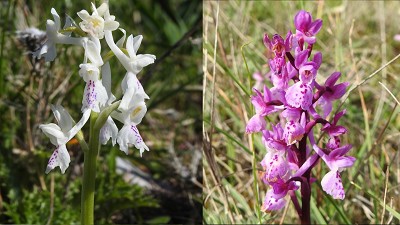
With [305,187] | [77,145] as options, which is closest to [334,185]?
[305,187]

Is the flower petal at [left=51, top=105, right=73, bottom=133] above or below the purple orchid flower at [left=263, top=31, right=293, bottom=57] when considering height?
below

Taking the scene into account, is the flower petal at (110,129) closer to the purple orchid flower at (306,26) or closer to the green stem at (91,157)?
the green stem at (91,157)

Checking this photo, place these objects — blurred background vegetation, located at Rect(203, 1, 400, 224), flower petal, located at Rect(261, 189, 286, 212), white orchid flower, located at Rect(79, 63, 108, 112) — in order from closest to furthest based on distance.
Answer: white orchid flower, located at Rect(79, 63, 108, 112)
flower petal, located at Rect(261, 189, 286, 212)
blurred background vegetation, located at Rect(203, 1, 400, 224)

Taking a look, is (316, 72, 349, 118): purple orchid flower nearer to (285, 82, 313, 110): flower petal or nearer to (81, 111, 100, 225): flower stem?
(285, 82, 313, 110): flower petal

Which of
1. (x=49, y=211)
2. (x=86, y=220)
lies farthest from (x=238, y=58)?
(x=86, y=220)

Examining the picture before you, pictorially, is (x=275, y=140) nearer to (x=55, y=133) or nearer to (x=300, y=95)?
(x=300, y=95)

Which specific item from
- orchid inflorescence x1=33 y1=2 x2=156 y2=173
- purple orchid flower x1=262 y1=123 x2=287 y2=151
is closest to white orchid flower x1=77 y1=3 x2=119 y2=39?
orchid inflorescence x1=33 y1=2 x2=156 y2=173

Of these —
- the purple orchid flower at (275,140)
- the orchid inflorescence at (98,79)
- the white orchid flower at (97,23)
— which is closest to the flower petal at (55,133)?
the orchid inflorescence at (98,79)

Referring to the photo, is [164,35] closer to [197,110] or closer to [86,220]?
[197,110]
